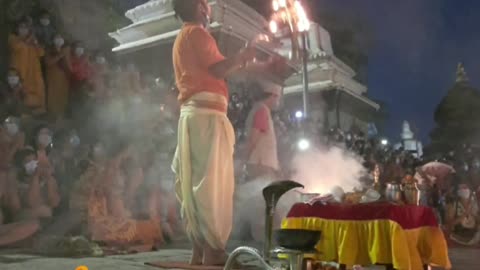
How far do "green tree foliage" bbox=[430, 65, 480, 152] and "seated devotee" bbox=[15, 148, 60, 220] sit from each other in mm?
14184

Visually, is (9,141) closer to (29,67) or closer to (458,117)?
(29,67)

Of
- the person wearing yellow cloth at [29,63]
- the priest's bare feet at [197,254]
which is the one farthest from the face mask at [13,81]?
the priest's bare feet at [197,254]

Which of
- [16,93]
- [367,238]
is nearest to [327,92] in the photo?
[16,93]

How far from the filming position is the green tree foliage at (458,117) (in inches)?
667

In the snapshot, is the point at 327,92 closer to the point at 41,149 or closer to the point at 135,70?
the point at 135,70

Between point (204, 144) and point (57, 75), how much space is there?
4157mm

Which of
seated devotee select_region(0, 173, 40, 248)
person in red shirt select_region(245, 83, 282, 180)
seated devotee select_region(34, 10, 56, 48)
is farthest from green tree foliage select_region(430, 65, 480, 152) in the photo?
seated devotee select_region(0, 173, 40, 248)

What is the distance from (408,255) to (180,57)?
8.80 ft

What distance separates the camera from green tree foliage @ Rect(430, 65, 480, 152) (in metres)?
16.9

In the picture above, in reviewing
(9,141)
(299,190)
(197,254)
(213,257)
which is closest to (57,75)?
(9,141)

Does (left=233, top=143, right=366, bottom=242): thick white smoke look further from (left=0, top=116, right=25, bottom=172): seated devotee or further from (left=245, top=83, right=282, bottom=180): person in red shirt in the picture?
(left=0, top=116, right=25, bottom=172): seated devotee

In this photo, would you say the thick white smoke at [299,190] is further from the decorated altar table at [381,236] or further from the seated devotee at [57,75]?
the seated devotee at [57,75]

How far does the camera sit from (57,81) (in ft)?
25.2

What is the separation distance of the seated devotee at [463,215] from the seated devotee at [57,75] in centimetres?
746
